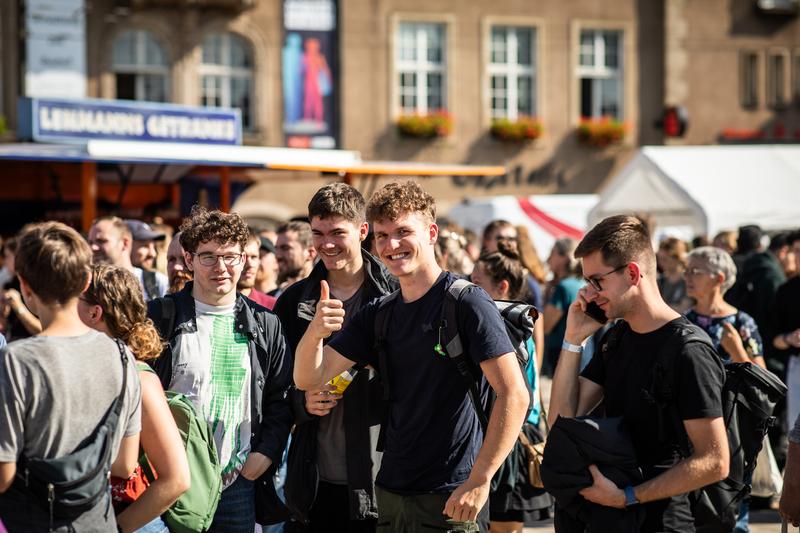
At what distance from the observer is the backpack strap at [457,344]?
3.45 meters

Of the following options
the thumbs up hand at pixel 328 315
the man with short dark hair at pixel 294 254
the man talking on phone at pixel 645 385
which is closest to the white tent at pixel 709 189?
the man with short dark hair at pixel 294 254

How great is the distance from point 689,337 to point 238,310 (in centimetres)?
169

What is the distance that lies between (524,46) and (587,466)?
20.6m

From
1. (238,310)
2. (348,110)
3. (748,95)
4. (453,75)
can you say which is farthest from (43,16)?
(238,310)

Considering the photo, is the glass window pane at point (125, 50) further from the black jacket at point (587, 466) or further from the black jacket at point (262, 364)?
the black jacket at point (587, 466)

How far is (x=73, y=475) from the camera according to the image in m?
2.80

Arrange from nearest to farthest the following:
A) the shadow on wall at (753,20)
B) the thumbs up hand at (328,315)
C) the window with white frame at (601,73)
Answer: the thumbs up hand at (328,315) < the window with white frame at (601,73) < the shadow on wall at (753,20)

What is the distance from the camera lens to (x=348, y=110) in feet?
70.8

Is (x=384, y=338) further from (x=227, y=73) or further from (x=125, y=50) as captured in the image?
(x=125, y=50)

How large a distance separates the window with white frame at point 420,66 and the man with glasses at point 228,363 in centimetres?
1841

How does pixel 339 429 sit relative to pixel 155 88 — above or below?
below

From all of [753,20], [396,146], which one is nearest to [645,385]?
[396,146]

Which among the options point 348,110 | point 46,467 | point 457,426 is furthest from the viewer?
point 348,110

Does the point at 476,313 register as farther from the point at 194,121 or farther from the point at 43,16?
the point at 43,16
